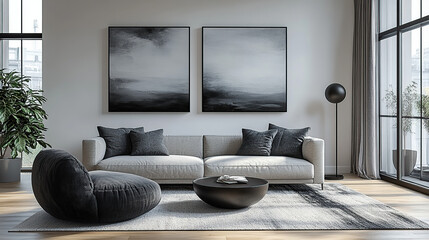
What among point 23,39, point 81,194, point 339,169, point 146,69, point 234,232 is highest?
point 23,39

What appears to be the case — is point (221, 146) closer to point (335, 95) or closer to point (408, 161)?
point (335, 95)

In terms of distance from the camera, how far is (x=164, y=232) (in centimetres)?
375

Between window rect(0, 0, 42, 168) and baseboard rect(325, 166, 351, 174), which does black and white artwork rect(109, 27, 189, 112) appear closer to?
window rect(0, 0, 42, 168)

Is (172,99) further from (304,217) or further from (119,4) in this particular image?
(304,217)

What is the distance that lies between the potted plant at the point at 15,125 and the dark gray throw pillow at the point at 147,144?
134cm

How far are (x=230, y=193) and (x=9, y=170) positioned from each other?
358 cm

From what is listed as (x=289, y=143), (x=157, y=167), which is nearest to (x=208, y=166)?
(x=157, y=167)

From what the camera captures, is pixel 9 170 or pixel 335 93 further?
pixel 335 93

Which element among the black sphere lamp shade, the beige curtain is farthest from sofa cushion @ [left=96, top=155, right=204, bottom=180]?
the beige curtain

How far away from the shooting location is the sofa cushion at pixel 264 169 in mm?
5605

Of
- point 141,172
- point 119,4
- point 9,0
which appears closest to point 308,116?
point 141,172

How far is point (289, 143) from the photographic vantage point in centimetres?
604

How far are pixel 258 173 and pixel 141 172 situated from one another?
1392 millimetres

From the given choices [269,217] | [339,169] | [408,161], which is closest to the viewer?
[269,217]
